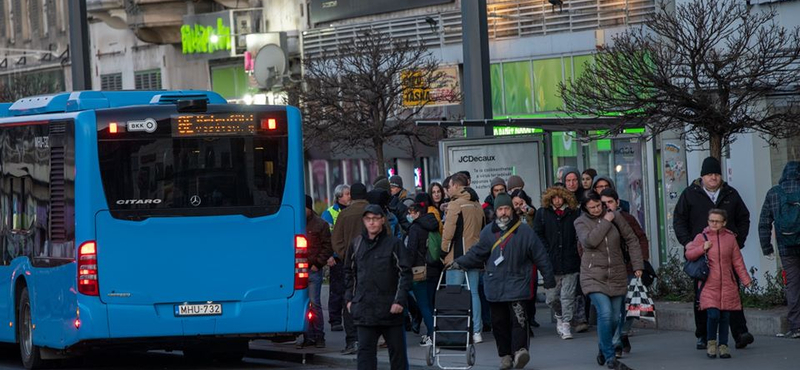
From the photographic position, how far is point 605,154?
105 ft

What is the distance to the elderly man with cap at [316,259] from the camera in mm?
17422

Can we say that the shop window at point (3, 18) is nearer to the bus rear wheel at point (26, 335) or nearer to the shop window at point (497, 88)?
the shop window at point (497, 88)

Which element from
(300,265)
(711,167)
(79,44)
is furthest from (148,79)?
(711,167)

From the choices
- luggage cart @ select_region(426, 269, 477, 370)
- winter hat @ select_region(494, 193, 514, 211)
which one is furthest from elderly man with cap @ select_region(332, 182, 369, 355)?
winter hat @ select_region(494, 193, 514, 211)

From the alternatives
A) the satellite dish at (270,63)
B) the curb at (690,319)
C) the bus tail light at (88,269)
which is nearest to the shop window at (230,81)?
the satellite dish at (270,63)

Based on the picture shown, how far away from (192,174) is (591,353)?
4211 mm

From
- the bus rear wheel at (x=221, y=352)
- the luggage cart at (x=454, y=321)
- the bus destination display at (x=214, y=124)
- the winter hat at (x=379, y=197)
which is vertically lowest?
the bus rear wheel at (x=221, y=352)

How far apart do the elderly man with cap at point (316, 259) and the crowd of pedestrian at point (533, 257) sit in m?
0.02

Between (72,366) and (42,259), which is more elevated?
(42,259)

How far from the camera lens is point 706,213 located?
1523 centimetres

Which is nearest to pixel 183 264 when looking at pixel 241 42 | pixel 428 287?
pixel 428 287

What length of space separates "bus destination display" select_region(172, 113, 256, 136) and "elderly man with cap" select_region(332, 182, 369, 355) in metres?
1.51

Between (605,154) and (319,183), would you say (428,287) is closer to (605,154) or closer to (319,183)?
(605,154)

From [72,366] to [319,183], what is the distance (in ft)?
98.3
